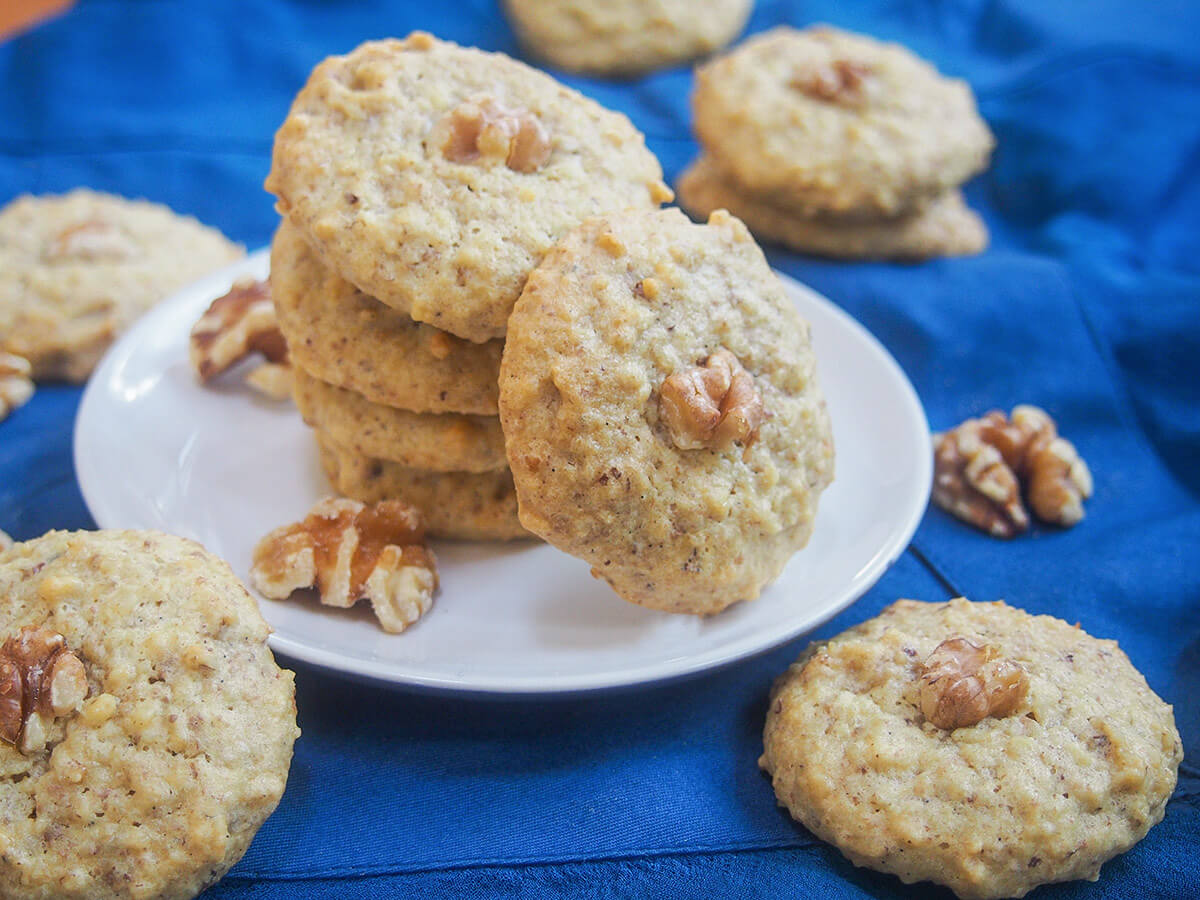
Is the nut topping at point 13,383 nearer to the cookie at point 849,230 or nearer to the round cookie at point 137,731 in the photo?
the round cookie at point 137,731

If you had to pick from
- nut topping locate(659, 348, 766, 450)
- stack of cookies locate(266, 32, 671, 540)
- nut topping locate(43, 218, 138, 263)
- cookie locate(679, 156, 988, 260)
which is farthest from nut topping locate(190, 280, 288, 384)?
cookie locate(679, 156, 988, 260)

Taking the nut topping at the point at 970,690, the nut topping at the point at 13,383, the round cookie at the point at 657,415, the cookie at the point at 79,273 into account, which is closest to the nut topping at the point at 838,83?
the round cookie at the point at 657,415

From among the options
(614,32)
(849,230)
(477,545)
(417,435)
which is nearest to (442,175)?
(417,435)

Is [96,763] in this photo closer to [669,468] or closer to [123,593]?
[123,593]

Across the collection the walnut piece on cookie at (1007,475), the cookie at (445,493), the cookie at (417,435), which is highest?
the cookie at (417,435)

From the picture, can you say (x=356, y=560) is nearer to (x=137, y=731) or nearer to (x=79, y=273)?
(x=137, y=731)

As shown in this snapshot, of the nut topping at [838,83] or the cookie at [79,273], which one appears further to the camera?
the nut topping at [838,83]

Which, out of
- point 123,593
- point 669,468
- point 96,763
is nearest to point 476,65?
point 669,468
